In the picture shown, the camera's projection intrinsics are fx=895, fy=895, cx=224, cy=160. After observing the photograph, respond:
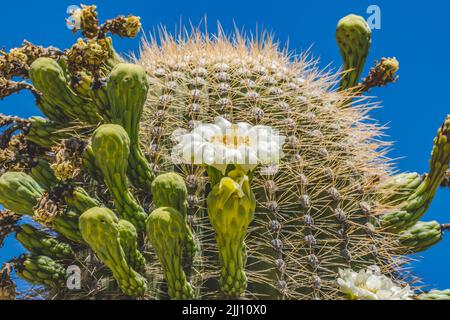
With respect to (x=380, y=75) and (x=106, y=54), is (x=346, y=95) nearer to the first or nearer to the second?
(x=380, y=75)

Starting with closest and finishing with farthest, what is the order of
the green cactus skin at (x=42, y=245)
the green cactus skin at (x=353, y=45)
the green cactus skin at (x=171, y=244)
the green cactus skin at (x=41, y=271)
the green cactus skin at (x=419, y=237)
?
1. the green cactus skin at (x=171, y=244)
2. the green cactus skin at (x=41, y=271)
3. the green cactus skin at (x=42, y=245)
4. the green cactus skin at (x=419, y=237)
5. the green cactus skin at (x=353, y=45)

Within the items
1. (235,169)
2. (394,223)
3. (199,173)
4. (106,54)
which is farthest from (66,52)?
(394,223)

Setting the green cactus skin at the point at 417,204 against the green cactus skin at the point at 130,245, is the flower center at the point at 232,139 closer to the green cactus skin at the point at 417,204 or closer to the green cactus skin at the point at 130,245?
the green cactus skin at the point at 130,245

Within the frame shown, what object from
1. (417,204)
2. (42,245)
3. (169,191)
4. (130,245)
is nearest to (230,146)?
→ (169,191)

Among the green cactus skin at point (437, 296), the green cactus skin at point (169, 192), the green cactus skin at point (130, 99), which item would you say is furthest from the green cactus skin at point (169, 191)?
the green cactus skin at point (437, 296)

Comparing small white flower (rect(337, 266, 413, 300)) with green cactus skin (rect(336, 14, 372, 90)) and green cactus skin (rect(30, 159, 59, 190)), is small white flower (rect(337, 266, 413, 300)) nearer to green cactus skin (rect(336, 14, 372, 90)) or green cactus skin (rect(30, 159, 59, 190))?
green cactus skin (rect(30, 159, 59, 190))

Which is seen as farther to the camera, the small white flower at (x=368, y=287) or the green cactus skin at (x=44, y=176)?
the green cactus skin at (x=44, y=176)

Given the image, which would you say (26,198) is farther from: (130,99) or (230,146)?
(230,146)

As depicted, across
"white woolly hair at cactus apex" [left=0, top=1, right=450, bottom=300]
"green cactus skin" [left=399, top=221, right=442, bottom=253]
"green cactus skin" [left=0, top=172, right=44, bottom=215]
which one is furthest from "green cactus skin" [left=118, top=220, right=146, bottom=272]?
"green cactus skin" [left=399, top=221, right=442, bottom=253]
